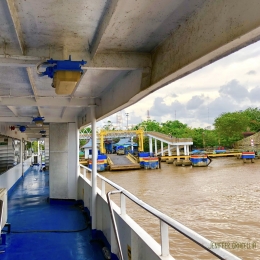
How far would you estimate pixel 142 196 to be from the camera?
35.7 ft

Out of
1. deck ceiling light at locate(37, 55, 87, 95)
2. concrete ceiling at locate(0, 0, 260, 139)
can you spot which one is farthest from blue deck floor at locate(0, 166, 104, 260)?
deck ceiling light at locate(37, 55, 87, 95)

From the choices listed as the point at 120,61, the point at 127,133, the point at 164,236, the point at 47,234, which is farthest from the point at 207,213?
the point at 127,133

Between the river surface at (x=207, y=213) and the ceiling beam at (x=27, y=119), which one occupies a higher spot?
the ceiling beam at (x=27, y=119)

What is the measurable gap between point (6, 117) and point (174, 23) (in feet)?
19.1

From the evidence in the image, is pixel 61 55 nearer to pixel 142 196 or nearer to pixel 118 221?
pixel 118 221

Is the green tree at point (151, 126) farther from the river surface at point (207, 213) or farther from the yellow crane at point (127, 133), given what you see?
the river surface at point (207, 213)

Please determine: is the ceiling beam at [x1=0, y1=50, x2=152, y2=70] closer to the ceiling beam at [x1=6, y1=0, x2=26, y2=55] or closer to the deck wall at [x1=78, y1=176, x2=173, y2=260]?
the ceiling beam at [x1=6, y1=0, x2=26, y2=55]

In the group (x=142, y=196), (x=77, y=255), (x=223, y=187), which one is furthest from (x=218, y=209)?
(x=77, y=255)

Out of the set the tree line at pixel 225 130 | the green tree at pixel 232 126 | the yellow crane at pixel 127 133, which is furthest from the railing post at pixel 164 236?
the green tree at pixel 232 126

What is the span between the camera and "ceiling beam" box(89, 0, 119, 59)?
1.62 metres

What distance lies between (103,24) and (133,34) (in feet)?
0.90

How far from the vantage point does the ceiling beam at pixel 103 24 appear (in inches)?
63.6

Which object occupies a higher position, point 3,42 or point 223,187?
point 3,42

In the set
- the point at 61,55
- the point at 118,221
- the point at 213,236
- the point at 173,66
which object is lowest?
the point at 213,236
